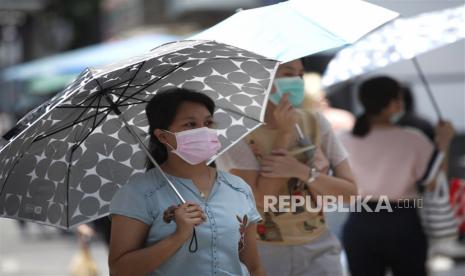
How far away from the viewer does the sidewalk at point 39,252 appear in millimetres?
11641

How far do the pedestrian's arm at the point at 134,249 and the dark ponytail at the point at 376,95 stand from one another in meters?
2.78

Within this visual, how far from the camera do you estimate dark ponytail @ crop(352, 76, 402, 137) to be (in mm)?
6188

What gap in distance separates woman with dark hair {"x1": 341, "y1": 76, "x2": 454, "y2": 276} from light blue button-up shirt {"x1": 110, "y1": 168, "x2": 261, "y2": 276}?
2.38 metres

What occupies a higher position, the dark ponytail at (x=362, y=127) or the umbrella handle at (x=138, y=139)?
the umbrella handle at (x=138, y=139)

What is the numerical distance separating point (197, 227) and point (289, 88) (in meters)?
1.29

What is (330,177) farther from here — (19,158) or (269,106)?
(19,158)

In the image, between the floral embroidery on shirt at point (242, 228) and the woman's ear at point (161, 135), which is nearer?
the floral embroidery on shirt at point (242, 228)

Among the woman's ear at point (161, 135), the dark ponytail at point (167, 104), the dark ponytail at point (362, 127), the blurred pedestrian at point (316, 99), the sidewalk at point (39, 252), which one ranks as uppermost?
the dark ponytail at point (167, 104)

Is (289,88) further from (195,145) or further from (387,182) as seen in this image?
(387,182)

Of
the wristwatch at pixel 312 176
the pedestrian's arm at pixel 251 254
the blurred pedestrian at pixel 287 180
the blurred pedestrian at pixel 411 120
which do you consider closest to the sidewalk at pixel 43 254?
the blurred pedestrian at pixel 411 120

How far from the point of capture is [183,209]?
3.68 m

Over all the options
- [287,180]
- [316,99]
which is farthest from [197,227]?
[316,99]

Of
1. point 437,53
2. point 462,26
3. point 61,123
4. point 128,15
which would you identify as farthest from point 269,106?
point 128,15

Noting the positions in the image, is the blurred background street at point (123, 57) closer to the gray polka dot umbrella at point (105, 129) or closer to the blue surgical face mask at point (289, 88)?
the blue surgical face mask at point (289, 88)
